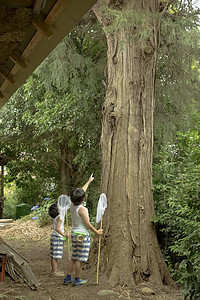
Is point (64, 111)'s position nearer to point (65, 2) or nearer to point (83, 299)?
point (83, 299)

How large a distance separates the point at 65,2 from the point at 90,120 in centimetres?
859

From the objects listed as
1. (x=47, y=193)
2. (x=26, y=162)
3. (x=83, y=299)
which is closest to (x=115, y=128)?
(x=83, y=299)

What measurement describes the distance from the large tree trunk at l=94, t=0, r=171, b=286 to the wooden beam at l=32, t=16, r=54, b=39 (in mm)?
3808

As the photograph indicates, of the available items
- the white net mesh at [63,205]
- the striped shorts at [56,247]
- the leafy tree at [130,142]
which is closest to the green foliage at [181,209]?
the leafy tree at [130,142]

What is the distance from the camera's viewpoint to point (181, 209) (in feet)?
18.3

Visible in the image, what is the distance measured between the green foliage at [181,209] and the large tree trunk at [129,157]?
12.7 inches

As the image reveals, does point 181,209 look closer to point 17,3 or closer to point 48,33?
point 48,33

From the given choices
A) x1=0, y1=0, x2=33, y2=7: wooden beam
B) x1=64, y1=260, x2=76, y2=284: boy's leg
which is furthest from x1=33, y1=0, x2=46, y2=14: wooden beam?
x1=64, y1=260, x2=76, y2=284: boy's leg

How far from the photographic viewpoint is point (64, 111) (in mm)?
11172

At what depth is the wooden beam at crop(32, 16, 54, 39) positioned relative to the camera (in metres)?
2.86

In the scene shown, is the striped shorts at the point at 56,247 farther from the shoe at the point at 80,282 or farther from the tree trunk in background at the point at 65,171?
the tree trunk in background at the point at 65,171

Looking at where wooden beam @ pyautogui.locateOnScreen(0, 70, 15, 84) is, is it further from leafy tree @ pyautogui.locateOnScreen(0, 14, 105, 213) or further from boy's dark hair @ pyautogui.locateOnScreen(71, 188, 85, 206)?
leafy tree @ pyautogui.locateOnScreen(0, 14, 105, 213)

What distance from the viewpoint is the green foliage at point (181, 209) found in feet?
14.0

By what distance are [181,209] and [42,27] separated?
141 inches
